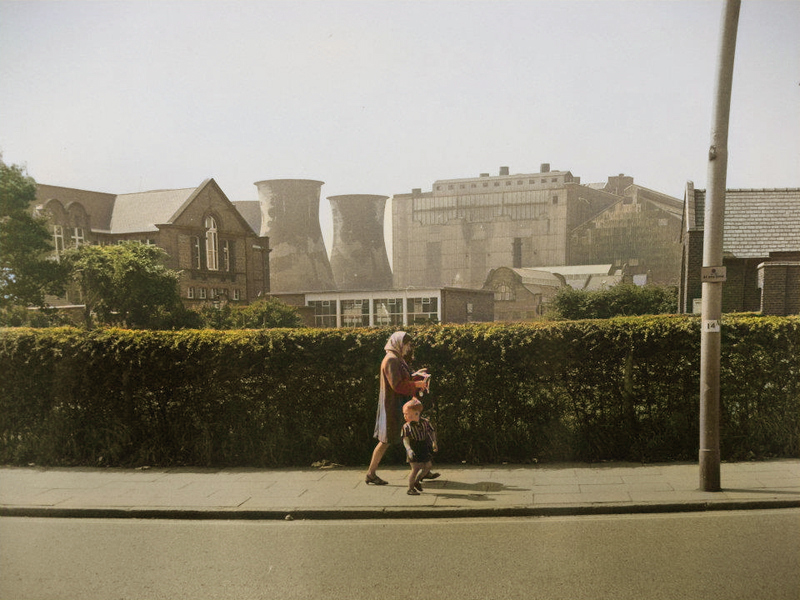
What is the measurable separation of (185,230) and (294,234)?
9102 millimetres

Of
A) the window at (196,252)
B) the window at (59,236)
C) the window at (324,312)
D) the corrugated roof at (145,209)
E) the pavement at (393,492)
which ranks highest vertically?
the corrugated roof at (145,209)

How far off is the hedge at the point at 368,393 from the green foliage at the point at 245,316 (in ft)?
100

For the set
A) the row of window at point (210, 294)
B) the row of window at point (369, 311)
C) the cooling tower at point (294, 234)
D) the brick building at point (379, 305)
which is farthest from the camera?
the row of window at point (369, 311)

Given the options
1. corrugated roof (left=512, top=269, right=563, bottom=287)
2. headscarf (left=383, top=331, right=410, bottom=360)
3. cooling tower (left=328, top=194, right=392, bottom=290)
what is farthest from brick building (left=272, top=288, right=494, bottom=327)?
headscarf (left=383, top=331, right=410, bottom=360)

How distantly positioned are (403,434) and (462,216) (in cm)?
7580

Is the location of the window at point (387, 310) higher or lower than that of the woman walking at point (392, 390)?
lower

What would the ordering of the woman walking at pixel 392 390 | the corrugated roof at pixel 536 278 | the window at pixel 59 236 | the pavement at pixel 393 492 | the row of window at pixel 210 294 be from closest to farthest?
the pavement at pixel 393 492 → the woman walking at pixel 392 390 → the row of window at pixel 210 294 → the window at pixel 59 236 → the corrugated roof at pixel 536 278

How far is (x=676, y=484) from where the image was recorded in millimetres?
7219

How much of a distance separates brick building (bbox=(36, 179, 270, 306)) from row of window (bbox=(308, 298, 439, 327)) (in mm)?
8789

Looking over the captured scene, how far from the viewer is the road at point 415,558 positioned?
482 cm

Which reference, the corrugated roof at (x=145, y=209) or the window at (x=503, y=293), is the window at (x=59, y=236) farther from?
the window at (x=503, y=293)

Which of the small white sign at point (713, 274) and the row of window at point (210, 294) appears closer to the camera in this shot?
the small white sign at point (713, 274)

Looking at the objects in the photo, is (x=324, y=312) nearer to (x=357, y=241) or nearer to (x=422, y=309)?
(x=422, y=309)

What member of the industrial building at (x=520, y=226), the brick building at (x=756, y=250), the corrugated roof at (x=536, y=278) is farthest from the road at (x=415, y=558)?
the industrial building at (x=520, y=226)
